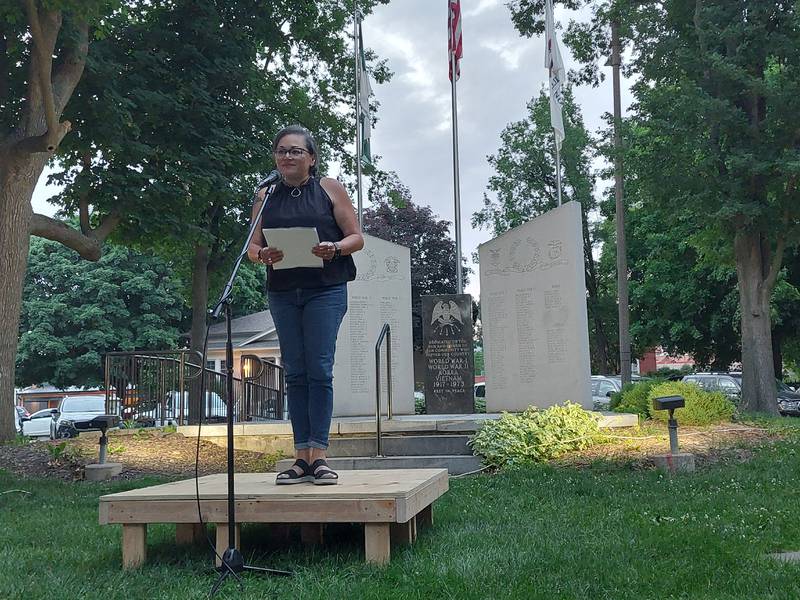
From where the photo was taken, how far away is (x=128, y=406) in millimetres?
12781

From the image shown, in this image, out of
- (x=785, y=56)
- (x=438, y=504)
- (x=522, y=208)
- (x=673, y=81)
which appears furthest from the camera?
(x=522, y=208)

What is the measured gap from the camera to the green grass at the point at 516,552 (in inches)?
134

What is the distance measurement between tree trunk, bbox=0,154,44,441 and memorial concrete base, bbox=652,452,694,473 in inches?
333

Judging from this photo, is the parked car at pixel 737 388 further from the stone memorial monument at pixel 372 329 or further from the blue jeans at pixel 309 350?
the blue jeans at pixel 309 350

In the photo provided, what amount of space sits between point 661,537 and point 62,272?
1460 inches

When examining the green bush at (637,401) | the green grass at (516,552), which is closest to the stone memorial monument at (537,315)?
the green bush at (637,401)

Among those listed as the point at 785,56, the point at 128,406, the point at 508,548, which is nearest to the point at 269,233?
the point at 508,548

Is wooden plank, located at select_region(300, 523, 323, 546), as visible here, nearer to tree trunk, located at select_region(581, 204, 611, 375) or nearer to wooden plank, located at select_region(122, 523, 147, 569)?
wooden plank, located at select_region(122, 523, 147, 569)

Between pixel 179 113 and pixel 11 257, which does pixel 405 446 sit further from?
pixel 179 113

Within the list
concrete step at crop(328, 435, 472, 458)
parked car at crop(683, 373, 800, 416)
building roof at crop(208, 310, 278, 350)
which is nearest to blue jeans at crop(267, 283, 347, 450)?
concrete step at crop(328, 435, 472, 458)

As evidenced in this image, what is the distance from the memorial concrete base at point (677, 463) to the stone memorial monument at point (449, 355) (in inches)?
197

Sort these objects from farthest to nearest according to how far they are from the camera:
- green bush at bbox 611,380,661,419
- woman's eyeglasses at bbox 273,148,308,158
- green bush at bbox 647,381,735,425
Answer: green bush at bbox 611,380,661,419, green bush at bbox 647,381,735,425, woman's eyeglasses at bbox 273,148,308,158

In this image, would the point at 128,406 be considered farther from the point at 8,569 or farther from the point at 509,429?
the point at 8,569

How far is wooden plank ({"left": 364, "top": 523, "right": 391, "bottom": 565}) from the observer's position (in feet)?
12.5
